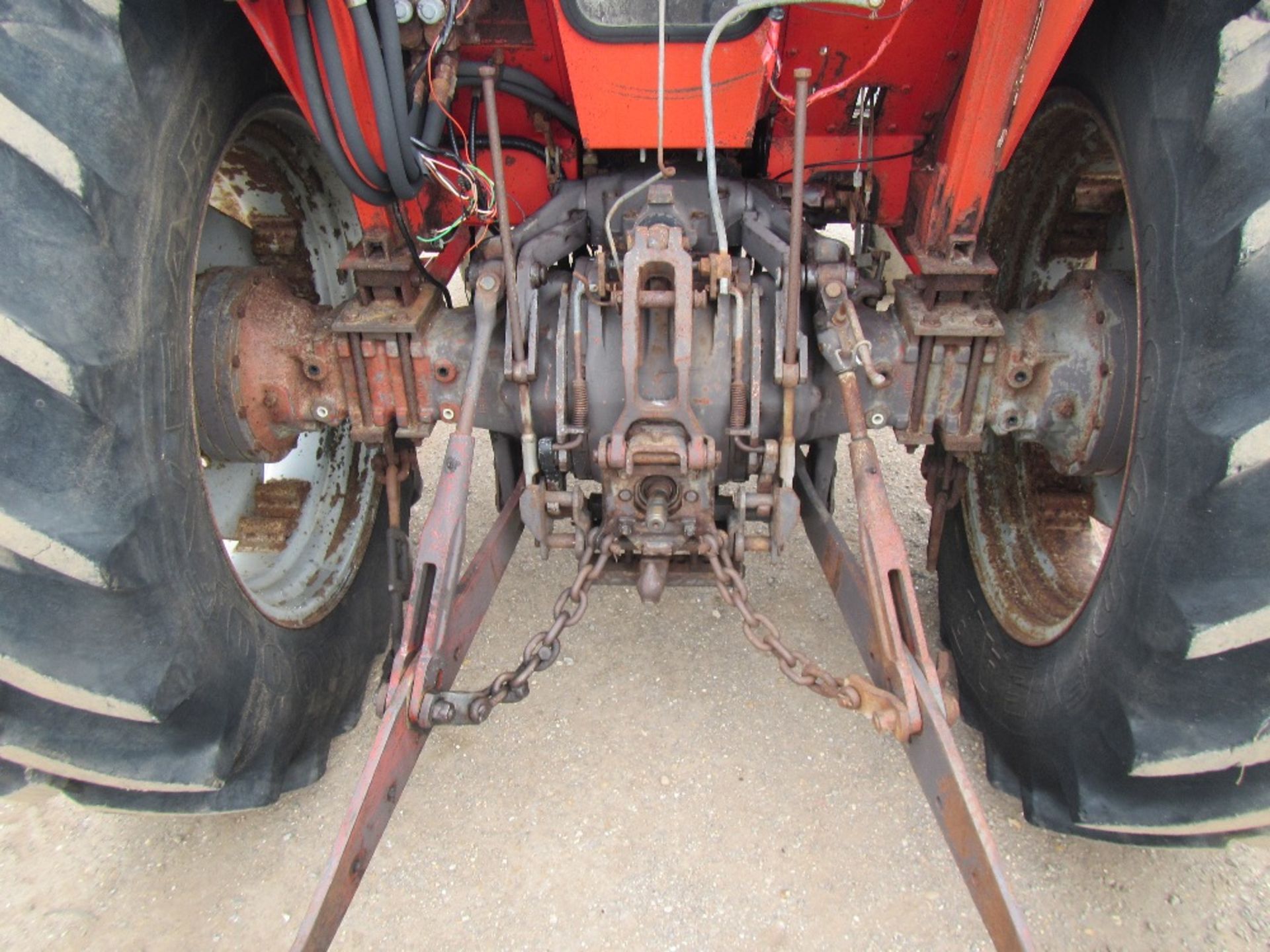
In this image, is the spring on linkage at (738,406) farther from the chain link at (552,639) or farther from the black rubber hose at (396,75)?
the black rubber hose at (396,75)

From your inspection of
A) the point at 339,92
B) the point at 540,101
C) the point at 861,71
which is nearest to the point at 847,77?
the point at 861,71

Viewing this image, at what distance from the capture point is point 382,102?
4.82 ft

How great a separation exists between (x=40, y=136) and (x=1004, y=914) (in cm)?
162

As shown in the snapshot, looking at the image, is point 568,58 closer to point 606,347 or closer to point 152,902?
point 606,347

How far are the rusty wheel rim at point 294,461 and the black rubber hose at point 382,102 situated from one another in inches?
20.1

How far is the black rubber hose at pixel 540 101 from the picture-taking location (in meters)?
1.73

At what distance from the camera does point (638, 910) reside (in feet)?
5.68

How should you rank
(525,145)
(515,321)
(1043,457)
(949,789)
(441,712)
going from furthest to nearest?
(1043,457), (525,145), (515,321), (441,712), (949,789)

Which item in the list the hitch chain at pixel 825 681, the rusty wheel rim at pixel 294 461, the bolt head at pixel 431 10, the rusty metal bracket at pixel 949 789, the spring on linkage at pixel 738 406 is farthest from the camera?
the rusty wheel rim at pixel 294 461

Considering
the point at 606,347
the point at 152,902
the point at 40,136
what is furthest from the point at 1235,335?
the point at 152,902

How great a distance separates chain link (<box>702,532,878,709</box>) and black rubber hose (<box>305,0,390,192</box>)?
0.96 m

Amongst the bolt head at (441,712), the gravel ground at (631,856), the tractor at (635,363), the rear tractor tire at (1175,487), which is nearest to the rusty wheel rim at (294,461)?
the tractor at (635,363)

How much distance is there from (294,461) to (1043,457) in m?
1.99

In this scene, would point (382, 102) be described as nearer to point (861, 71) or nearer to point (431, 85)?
point (431, 85)
